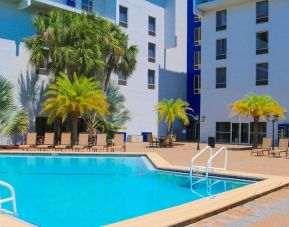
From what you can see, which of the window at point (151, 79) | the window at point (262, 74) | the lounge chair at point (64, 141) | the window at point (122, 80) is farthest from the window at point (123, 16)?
the lounge chair at point (64, 141)

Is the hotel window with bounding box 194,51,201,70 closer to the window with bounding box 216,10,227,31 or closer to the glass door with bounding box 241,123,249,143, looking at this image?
the window with bounding box 216,10,227,31

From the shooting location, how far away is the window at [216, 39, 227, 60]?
115 ft

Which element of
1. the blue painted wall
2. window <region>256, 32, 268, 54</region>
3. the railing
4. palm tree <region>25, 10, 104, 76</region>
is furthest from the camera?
the blue painted wall

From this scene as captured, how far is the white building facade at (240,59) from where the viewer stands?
31.8 metres

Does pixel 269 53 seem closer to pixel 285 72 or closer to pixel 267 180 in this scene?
pixel 285 72

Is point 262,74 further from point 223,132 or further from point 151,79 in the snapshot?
point 151,79

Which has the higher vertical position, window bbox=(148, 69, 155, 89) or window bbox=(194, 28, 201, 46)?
window bbox=(194, 28, 201, 46)

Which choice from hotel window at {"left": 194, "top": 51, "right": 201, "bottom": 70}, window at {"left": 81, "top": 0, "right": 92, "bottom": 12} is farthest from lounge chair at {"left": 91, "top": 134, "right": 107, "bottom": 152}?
hotel window at {"left": 194, "top": 51, "right": 201, "bottom": 70}

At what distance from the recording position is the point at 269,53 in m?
32.3

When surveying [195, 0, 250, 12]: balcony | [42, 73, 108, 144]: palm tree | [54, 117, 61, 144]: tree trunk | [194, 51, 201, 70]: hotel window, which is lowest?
[54, 117, 61, 144]: tree trunk

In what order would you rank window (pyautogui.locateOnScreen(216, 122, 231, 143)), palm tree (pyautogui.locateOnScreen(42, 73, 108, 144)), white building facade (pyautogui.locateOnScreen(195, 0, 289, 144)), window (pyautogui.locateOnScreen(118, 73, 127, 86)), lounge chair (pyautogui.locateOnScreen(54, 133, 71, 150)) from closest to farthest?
lounge chair (pyautogui.locateOnScreen(54, 133, 71, 150))
palm tree (pyautogui.locateOnScreen(42, 73, 108, 144))
white building facade (pyautogui.locateOnScreen(195, 0, 289, 144))
window (pyautogui.locateOnScreen(118, 73, 127, 86))
window (pyautogui.locateOnScreen(216, 122, 231, 143))

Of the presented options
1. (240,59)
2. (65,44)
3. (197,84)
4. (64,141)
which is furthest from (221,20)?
(64,141)

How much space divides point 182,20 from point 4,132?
23.3m

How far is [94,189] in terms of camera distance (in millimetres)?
10781
